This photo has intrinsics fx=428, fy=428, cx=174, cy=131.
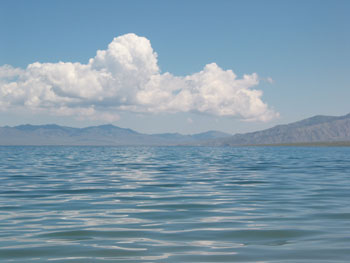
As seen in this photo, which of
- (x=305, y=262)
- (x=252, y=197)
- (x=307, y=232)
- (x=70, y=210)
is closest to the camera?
(x=305, y=262)

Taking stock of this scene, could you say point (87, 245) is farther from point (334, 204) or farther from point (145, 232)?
point (334, 204)

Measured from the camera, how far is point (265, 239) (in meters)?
13.2

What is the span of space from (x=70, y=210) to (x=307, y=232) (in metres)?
10.3

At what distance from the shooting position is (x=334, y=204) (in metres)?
20.8

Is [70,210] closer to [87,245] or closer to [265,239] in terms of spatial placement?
[87,245]

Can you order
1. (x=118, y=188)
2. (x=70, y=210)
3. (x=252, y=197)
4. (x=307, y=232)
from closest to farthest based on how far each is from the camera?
1. (x=307, y=232)
2. (x=70, y=210)
3. (x=252, y=197)
4. (x=118, y=188)

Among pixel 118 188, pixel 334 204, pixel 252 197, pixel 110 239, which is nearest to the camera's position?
pixel 110 239

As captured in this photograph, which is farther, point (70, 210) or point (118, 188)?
point (118, 188)

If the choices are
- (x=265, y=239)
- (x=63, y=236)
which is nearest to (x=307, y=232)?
(x=265, y=239)

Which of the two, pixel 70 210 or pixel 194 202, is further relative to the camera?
pixel 194 202

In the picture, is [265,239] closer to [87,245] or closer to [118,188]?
[87,245]

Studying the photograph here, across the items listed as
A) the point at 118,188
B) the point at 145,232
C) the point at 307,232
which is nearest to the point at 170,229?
the point at 145,232

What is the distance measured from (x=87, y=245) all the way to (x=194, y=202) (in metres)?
10.0

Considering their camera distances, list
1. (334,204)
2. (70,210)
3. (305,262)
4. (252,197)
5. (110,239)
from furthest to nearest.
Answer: (252,197) → (334,204) → (70,210) → (110,239) → (305,262)
